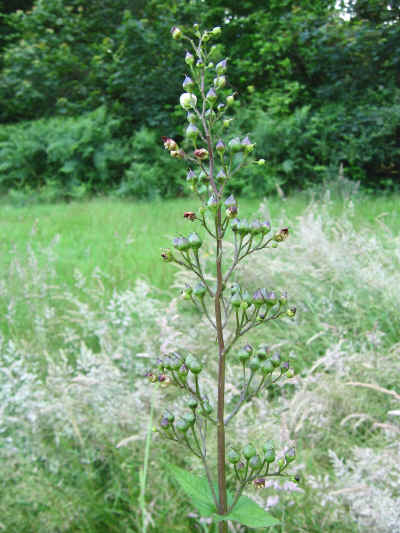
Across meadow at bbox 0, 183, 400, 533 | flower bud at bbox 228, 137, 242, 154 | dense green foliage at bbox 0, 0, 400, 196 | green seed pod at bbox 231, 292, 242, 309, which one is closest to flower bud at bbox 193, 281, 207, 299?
green seed pod at bbox 231, 292, 242, 309

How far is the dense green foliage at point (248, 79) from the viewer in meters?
9.45

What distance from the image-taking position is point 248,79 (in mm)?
11547

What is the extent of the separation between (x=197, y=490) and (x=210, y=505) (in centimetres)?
4

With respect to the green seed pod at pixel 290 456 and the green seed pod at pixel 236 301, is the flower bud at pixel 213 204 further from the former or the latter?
the green seed pod at pixel 290 456

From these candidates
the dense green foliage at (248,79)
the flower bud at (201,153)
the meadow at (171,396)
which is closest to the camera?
the flower bud at (201,153)

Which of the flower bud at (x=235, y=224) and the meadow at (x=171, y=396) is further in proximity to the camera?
the meadow at (x=171, y=396)

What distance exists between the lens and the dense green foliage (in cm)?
945

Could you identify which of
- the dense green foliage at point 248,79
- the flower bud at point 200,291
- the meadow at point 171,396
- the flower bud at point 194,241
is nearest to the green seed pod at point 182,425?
the meadow at point 171,396

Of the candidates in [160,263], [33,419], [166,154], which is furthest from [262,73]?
[33,419]

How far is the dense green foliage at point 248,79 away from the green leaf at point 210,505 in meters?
7.76

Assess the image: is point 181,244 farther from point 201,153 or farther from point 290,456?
point 290,456

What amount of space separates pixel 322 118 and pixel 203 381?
8.66 meters

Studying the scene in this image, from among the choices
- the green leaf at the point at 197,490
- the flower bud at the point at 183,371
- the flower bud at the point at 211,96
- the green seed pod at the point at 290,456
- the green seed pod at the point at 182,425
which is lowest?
the green leaf at the point at 197,490

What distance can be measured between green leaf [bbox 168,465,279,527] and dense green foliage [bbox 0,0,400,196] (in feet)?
25.5
